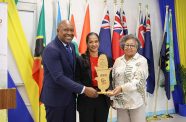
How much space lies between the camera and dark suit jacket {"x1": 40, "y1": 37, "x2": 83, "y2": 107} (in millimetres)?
1937

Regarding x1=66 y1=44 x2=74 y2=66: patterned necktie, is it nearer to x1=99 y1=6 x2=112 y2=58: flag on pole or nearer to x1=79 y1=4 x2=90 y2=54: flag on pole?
x1=79 y1=4 x2=90 y2=54: flag on pole

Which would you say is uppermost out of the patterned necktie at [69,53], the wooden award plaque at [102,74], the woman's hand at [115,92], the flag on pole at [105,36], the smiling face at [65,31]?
the flag on pole at [105,36]

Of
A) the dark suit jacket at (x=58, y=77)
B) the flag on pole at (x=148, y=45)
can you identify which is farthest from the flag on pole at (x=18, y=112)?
the flag on pole at (x=148, y=45)

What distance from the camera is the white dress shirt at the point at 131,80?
224cm

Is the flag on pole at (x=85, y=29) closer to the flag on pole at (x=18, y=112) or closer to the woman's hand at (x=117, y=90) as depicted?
the flag on pole at (x=18, y=112)

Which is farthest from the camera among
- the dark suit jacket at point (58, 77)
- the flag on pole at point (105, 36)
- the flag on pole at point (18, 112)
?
the flag on pole at point (105, 36)

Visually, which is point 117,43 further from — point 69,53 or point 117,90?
point 69,53

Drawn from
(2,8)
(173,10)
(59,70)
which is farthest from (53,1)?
(173,10)

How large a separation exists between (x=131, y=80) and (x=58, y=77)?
692 mm

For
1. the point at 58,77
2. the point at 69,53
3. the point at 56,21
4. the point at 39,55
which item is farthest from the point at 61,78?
the point at 56,21

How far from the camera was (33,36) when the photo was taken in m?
3.45

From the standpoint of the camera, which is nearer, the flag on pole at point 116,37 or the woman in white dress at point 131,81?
the woman in white dress at point 131,81

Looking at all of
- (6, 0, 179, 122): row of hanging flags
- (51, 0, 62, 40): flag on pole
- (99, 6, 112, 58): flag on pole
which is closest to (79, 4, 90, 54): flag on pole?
(6, 0, 179, 122): row of hanging flags

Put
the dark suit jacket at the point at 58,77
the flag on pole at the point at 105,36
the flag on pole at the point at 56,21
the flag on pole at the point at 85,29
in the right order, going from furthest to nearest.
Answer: the flag on pole at the point at 105,36 < the flag on pole at the point at 85,29 < the flag on pole at the point at 56,21 < the dark suit jacket at the point at 58,77
